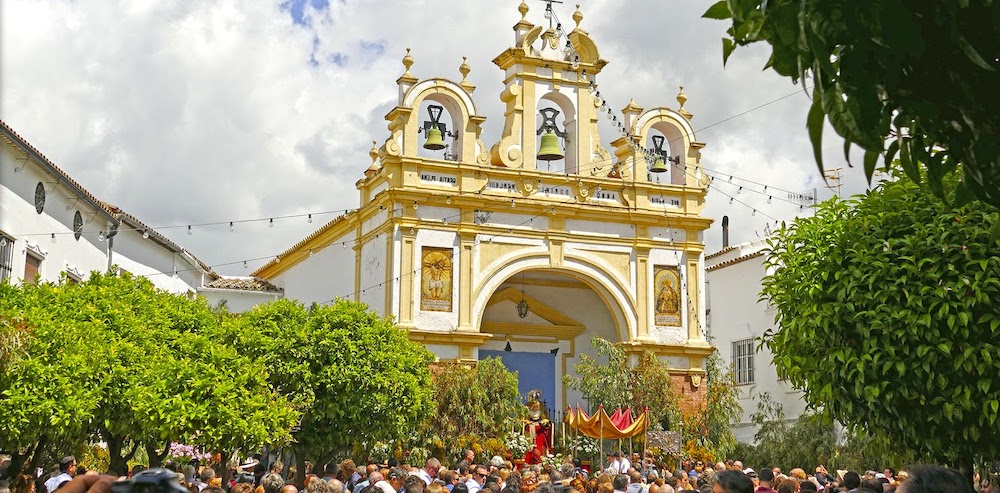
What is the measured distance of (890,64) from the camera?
401 cm

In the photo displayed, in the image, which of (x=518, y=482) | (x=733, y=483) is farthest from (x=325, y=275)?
(x=733, y=483)

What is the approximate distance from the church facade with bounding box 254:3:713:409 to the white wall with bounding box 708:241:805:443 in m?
4.19

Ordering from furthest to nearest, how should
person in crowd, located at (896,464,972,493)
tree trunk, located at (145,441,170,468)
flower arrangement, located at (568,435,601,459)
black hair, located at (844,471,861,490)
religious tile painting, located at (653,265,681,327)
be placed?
1. religious tile painting, located at (653,265,681,327)
2. flower arrangement, located at (568,435,601,459)
3. tree trunk, located at (145,441,170,468)
4. black hair, located at (844,471,861,490)
5. person in crowd, located at (896,464,972,493)

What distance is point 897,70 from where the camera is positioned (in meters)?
4.06

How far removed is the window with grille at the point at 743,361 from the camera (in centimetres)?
3806

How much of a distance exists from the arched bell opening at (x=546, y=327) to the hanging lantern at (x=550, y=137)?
3.53 metres

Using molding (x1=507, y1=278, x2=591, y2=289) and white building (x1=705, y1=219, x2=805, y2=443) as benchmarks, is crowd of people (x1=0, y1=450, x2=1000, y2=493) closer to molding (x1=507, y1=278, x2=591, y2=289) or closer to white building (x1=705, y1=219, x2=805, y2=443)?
molding (x1=507, y1=278, x2=591, y2=289)

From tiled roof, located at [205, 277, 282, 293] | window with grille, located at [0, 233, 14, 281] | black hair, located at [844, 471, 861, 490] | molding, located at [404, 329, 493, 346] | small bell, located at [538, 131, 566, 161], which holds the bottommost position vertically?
black hair, located at [844, 471, 861, 490]

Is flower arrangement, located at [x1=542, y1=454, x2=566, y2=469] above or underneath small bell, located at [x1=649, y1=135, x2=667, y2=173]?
underneath

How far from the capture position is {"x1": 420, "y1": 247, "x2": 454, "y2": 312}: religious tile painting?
101 ft

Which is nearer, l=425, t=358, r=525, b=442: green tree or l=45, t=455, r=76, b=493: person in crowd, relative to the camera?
l=45, t=455, r=76, b=493: person in crowd

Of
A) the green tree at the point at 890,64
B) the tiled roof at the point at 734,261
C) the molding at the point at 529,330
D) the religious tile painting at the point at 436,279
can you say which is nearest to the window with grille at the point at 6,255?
the religious tile painting at the point at 436,279

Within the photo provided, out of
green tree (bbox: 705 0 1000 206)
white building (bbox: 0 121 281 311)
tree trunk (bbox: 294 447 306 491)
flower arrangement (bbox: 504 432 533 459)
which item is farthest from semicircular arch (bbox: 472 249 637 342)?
green tree (bbox: 705 0 1000 206)

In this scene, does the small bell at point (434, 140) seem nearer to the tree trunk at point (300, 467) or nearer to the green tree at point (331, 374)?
the green tree at point (331, 374)
